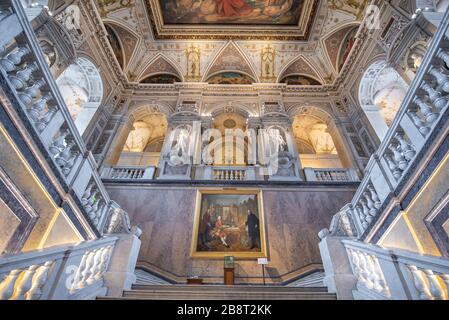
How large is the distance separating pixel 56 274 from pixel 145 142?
511 inches

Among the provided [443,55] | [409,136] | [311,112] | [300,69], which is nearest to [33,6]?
[443,55]

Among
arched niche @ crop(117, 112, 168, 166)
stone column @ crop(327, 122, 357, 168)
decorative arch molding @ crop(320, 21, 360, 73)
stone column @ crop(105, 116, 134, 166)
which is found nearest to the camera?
stone column @ crop(327, 122, 357, 168)

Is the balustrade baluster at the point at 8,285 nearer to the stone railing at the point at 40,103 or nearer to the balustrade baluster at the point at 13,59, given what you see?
the stone railing at the point at 40,103

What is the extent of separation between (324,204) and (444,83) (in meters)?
5.83

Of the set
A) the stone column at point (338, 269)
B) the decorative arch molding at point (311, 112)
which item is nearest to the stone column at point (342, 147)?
the decorative arch molding at point (311, 112)

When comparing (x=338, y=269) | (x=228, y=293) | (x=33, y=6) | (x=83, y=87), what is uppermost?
(x=83, y=87)

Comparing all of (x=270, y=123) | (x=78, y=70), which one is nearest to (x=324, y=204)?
(x=270, y=123)

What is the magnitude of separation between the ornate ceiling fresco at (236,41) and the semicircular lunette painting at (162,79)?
119 mm

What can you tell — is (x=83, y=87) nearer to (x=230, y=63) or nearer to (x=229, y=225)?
(x=230, y=63)

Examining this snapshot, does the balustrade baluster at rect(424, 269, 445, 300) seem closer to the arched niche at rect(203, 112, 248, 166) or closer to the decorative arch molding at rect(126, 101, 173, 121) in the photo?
the arched niche at rect(203, 112, 248, 166)

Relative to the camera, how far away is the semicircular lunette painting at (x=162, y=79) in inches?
524

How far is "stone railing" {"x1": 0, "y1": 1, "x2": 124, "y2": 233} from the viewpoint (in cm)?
319

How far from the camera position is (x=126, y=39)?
12.6 metres

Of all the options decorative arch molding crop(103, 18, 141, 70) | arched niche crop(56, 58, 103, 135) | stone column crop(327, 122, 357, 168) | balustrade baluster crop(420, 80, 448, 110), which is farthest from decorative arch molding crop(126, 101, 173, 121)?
balustrade baluster crop(420, 80, 448, 110)
